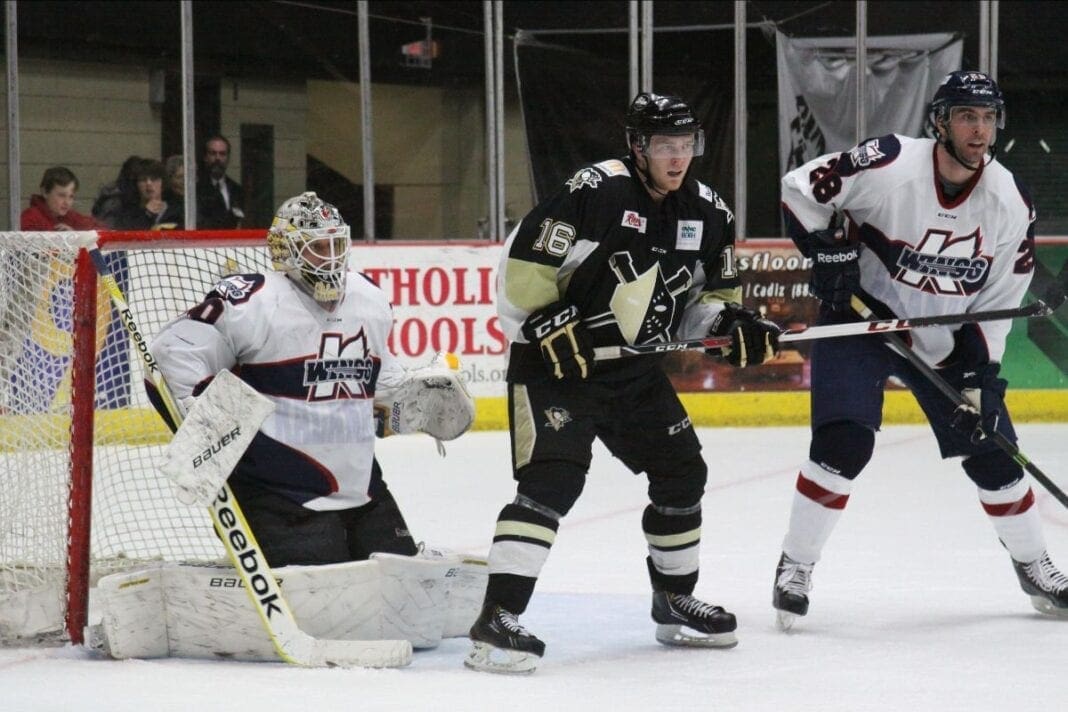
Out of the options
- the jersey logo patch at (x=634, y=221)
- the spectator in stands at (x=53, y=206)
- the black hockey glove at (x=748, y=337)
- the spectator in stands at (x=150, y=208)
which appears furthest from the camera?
the spectator in stands at (x=150, y=208)

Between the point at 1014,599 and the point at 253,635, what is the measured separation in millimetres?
1664

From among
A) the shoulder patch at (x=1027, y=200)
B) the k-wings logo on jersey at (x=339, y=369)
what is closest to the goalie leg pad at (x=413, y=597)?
the k-wings logo on jersey at (x=339, y=369)

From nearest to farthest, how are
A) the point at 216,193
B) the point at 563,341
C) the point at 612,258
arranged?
the point at 563,341
the point at 612,258
the point at 216,193

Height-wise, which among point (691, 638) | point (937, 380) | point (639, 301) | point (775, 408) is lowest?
point (691, 638)

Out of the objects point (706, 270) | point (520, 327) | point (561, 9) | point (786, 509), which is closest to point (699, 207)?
point (706, 270)

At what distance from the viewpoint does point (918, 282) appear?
337cm

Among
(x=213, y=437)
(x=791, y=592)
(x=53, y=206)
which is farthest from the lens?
→ (x=53, y=206)

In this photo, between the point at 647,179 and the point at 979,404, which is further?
the point at 979,404

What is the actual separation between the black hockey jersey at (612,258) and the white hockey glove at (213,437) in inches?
19.6

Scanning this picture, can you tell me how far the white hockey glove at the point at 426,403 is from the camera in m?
3.27

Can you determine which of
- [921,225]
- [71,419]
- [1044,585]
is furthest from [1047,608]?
[71,419]

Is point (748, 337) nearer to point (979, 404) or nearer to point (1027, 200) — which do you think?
point (979, 404)

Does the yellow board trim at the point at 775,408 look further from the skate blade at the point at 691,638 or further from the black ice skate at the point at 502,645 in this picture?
the black ice skate at the point at 502,645

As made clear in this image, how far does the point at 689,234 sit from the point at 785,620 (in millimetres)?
786
